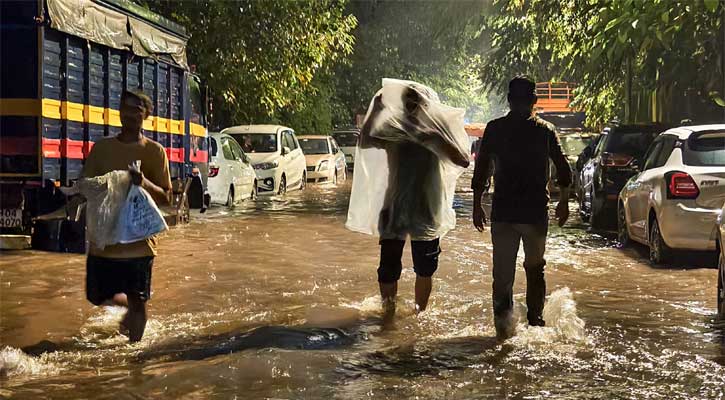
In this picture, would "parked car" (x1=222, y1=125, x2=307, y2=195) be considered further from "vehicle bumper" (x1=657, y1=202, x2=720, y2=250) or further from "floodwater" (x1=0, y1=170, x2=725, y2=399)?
"vehicle bumper" (x1=657, y1=202, x2=720, y2=250)

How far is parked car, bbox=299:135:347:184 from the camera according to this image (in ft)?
94.9

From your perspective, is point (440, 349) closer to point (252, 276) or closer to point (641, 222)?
point (252, 276)

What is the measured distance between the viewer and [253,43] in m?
22.5

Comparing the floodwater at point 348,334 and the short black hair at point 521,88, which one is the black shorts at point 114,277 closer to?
the floodwater at point 348,334

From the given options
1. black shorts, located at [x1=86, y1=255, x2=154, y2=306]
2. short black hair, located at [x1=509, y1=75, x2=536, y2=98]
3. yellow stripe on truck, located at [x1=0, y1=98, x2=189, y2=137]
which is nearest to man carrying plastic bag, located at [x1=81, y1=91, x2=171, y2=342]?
black shorts, located at [x1=86, y1=255, x2=154, y2=306]

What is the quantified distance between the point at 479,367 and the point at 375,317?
1832 mm

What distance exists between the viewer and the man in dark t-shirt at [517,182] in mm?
6824

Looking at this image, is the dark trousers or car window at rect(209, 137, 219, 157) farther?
car window at rect(209, 137, 219, 157)

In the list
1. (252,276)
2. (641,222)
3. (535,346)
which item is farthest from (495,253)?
(641,222)

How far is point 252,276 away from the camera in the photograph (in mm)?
10344

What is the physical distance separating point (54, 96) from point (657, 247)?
6.60m

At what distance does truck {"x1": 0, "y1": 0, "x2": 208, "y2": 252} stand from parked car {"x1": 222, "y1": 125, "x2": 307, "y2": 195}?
10109 millimetres

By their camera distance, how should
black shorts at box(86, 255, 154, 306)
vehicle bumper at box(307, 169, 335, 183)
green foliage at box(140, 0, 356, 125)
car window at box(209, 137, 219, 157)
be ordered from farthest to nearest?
vehicle bumper at box(307, 169, 335, 183) < green foliage at box(140, 0, 356, 125) < car window at box(209, 137, 219, 157) < black shorts at box(86, 255, 154, 306)

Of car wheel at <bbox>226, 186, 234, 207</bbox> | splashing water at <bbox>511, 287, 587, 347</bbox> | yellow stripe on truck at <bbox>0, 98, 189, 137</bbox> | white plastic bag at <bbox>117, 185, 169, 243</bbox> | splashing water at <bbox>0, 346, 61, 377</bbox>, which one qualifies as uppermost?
yellow stripe on truck at <bbox>0, 98, 189, 137</bbox>
